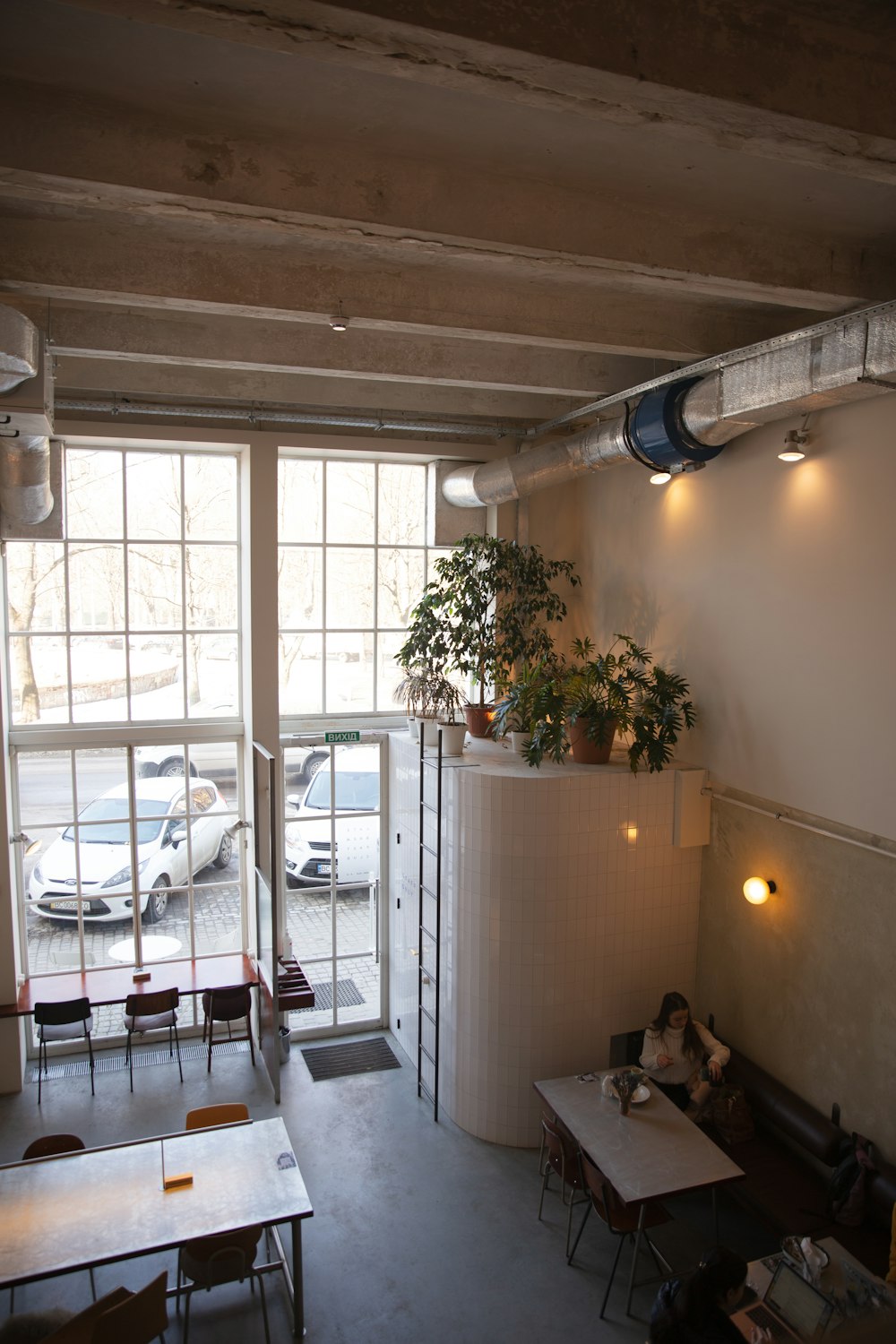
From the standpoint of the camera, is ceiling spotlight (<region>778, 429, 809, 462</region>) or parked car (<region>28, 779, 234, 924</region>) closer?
ceiling spotlight (<region>778, 429, 809, 462</region>)

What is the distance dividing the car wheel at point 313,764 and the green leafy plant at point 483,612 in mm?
1348

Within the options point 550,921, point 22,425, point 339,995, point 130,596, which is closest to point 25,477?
point 22,425

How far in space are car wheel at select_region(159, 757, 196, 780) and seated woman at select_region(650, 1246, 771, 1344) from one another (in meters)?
5.63

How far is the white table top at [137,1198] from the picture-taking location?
448cm

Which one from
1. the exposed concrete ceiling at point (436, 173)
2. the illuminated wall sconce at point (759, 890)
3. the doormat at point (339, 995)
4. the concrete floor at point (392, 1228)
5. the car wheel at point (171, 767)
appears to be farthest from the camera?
the doormat at point (339, 995)

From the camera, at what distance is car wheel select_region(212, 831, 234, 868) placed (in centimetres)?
829

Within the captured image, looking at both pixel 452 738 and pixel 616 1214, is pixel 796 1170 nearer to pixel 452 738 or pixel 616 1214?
pixel 616 1214

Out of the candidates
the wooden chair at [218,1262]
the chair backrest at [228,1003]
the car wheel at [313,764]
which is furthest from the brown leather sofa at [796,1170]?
the car wheel at [313,764]

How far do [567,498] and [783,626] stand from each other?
320 cm

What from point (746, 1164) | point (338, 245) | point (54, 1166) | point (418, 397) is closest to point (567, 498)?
point (418, 397)

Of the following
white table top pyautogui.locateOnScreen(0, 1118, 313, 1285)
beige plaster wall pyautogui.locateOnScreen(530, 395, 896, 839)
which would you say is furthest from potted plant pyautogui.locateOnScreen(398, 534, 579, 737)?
white table top pyautogui.locateOnScreen(0, 1118, 313, 1285)

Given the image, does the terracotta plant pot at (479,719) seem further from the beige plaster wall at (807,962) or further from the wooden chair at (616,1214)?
the wooden chair at (616,1214)

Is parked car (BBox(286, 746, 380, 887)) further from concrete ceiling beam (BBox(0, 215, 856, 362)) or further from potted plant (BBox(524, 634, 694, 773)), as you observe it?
concrete ceiling beam (BBox(0, 215, 856, 362))

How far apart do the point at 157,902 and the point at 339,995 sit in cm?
194
